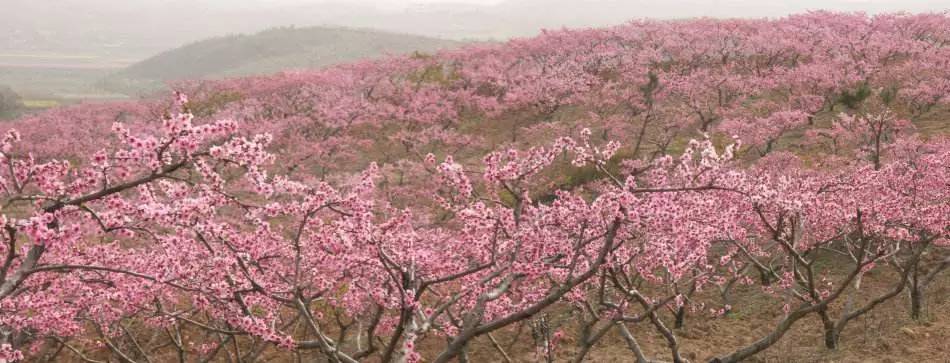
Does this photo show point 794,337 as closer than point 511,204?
Yes

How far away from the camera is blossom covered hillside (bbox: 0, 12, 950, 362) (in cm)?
912

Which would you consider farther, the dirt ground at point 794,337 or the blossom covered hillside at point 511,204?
the dirt ground at point 794,337

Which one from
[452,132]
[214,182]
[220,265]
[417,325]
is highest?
[214,182]

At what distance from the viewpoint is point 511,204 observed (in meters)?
32.9

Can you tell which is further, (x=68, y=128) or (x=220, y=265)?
(x=68, y=128)

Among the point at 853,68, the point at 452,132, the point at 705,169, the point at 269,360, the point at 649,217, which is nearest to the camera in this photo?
the point at 705,169

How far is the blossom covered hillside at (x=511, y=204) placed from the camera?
9.12 meters

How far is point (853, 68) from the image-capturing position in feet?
145

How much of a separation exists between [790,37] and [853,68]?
11385mm

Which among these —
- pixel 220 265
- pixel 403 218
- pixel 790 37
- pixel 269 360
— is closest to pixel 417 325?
pixel 403 218

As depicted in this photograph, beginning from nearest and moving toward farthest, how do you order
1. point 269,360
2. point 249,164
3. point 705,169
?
point 249,164 → point 705,169 → point 269,360

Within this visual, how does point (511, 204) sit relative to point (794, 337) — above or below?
below

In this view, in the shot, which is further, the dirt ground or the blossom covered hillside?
the dirt ground

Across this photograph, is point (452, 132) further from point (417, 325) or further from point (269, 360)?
point (417, 325)
